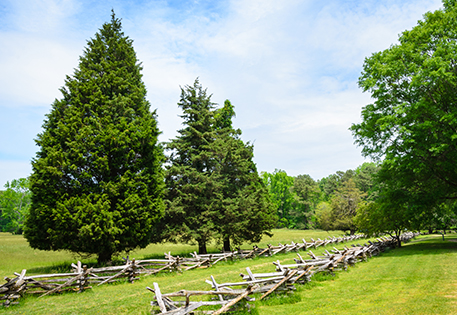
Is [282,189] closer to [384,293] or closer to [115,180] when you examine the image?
[115,180]

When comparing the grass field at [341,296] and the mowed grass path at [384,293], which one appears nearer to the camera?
the mowed grass path at [384,293]

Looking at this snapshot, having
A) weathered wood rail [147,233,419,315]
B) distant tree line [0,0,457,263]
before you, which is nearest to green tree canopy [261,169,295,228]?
distant tree line [0,0,457,263]

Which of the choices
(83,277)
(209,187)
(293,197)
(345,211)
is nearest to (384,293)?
(83,277)

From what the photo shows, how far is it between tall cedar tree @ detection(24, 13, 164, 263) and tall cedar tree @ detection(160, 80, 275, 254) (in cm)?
426

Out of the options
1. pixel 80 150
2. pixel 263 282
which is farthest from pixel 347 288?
pixel 80 150

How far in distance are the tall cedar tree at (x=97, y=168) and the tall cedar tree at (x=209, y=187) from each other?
4.26 meters

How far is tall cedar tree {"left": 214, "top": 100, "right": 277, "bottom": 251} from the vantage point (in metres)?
21.6

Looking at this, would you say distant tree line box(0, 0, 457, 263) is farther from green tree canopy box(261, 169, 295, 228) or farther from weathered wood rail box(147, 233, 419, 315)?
green tree canopy box(261, 169, 295, 228)

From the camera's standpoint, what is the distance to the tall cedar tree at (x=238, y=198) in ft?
71.0

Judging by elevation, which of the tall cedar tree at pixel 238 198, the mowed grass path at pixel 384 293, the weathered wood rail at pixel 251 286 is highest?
the tall cedar tree at pixel 238 198

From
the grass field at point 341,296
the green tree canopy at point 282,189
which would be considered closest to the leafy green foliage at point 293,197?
the green tree canopy at point 282,189

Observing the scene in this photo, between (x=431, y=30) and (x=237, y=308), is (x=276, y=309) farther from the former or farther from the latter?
(x=431, y=30)

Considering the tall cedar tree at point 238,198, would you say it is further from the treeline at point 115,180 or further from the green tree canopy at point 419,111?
the green tree canopy at point 419,111

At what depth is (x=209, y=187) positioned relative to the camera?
22203 millimetres
